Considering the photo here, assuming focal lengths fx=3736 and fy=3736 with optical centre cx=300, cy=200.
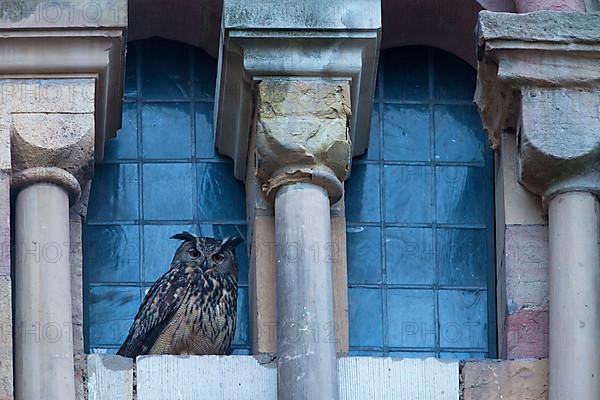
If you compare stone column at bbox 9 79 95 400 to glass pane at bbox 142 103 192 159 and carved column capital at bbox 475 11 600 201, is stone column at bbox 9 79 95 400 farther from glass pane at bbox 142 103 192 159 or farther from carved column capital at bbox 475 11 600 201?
carved column capital at bbox 475 11 600 201

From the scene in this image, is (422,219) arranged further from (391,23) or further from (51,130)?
(51,130)

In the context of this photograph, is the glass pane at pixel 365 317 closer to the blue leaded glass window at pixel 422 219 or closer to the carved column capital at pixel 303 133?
the blue leaded glass window at pixel 422 219

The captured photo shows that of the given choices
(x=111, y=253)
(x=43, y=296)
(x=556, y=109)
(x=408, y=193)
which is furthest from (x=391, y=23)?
(x=43, y=296)

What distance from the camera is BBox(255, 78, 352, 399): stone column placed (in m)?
11.9

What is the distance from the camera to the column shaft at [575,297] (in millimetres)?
12016

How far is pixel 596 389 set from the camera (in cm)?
1198

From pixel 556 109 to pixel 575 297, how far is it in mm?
657

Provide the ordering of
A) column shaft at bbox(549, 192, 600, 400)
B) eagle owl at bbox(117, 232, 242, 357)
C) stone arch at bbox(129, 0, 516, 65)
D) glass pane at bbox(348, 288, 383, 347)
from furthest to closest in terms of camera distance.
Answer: stone arch at bbox(129, 0, 516, 65) < glass pane at bbox(348, 288, 383, 347) < eagle owl at bbox(117, 232, 242, 357) < column shaft at bbox(549, 192, 600, 400)

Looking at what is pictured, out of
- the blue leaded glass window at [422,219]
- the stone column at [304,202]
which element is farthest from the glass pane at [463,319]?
the stone column at [304,202]

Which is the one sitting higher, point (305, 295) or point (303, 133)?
point (303, 133)

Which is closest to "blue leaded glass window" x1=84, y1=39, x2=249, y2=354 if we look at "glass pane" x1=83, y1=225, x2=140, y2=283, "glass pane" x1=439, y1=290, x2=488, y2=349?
"glass pane" x1=83, y1=225, x2=140, y2=283

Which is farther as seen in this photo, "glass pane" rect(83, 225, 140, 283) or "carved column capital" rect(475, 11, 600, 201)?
"glass pane" rect(83, 225, 140, 283)

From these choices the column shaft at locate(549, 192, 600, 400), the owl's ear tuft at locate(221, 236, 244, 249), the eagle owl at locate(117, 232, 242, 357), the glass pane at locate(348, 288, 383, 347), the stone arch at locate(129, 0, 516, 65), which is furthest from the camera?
the stone arch at locate(129, 0, 516, 65)

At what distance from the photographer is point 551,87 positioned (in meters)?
12.4
